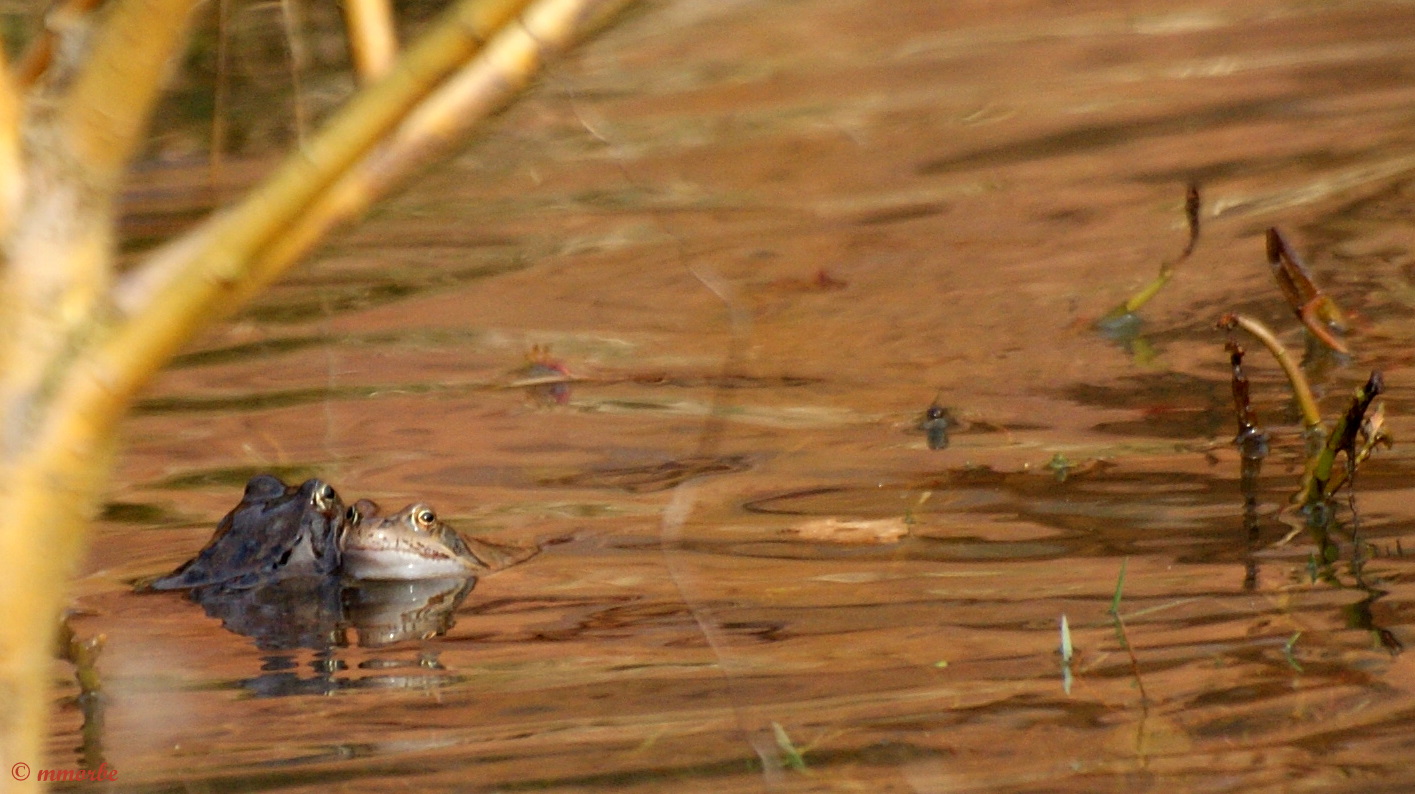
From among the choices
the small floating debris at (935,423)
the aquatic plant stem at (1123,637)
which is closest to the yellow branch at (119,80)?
the aquatic plant stem at (1123,637)

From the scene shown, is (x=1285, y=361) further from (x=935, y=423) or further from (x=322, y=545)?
(x=322, y=545)

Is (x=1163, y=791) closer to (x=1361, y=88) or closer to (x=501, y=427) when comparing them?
(x=501, y=427)

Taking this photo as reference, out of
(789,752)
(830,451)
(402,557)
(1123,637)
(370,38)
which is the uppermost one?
(370,38)

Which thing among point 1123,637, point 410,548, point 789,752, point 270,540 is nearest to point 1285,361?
point 1123,637

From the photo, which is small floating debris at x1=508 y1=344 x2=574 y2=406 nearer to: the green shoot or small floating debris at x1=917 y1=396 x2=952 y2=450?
small floating debris at x1=917 y1=396 x2=952 y2=450

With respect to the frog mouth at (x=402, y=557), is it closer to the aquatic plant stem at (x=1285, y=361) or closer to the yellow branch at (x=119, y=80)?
the aquatic plant stem at (x=1285, y=361)

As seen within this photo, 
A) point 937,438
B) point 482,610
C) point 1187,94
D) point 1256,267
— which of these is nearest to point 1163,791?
point 482,610
